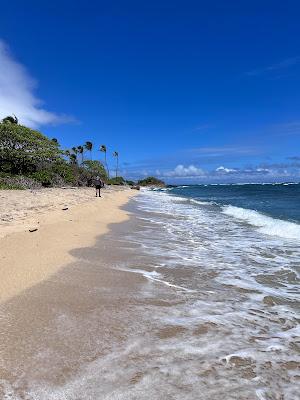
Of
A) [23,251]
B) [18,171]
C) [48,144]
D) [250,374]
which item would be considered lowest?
[250,374]

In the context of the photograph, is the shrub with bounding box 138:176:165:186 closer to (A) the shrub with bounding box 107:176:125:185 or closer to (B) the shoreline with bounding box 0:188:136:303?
(A) the shrub with bounding box 107:176:125:185

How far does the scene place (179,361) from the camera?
3.77 metres

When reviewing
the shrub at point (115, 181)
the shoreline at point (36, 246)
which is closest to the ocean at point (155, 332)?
the shoreline at point (36, 246)

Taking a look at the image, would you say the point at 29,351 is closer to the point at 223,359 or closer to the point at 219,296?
the point at 223,359

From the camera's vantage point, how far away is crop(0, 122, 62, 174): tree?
39156mm

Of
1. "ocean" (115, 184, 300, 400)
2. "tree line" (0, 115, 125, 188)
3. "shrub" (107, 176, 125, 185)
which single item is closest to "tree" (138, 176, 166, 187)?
"shrub" (107, 176, 125, 185)

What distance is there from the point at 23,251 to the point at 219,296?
434 centimetres

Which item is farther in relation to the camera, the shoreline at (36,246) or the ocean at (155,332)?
the shoreline at (36,246)

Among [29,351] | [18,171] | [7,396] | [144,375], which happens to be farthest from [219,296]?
[18,171]

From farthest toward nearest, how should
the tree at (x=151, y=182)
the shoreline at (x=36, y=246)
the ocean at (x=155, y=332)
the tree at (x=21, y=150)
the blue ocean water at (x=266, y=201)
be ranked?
1. the tree at (x=151, y=182)
2. the tree at (x=21, y=150)
3. the blue ocean water at (x=266, y=201)
4. the shoreline at (x=36, y=246)
5. the ocean at (x=155, y=332)

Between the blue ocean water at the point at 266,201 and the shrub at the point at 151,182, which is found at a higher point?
the shrub at the point at 151,182

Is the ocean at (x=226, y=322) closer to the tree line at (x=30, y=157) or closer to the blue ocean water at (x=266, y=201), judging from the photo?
the blue ocean water at (x=266, y=201)

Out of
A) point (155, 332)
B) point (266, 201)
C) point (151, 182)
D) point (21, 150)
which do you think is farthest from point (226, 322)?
point (151, 182)

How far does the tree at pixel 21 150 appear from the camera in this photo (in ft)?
128
